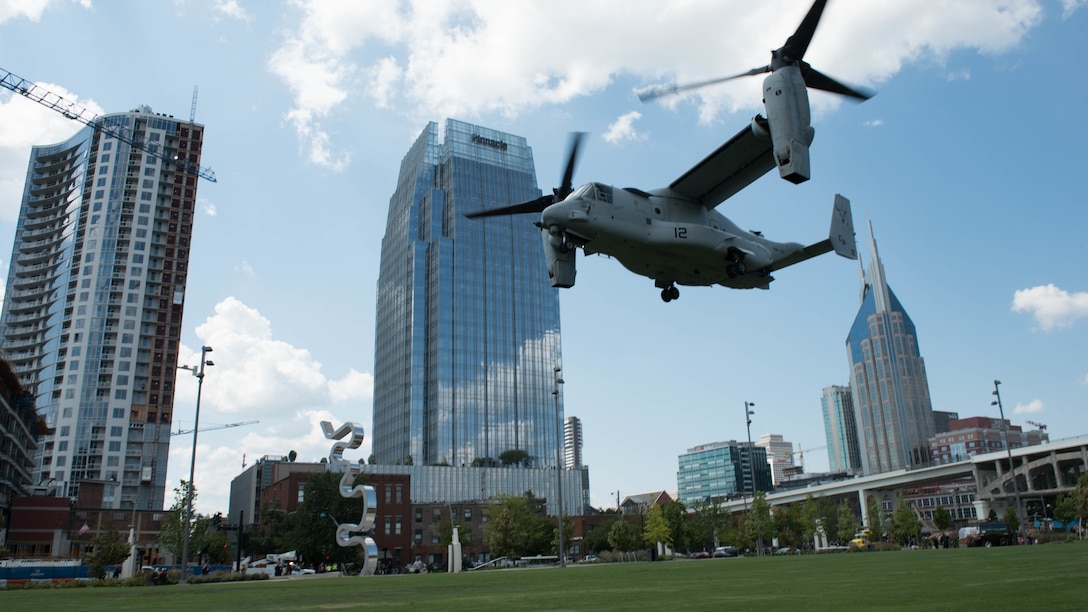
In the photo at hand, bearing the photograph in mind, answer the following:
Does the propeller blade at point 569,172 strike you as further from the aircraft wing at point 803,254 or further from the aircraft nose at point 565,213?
the aircraft wing at point 803,254

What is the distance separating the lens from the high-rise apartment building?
12356 cm

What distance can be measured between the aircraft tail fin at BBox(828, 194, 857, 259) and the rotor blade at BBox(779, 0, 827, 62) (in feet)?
26.8

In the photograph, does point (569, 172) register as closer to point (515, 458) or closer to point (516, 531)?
point (516, 531)

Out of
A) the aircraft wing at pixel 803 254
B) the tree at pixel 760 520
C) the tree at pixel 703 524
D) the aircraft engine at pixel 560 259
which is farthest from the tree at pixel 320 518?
the aircraft wing at pixel 803 254

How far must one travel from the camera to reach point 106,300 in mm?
130625

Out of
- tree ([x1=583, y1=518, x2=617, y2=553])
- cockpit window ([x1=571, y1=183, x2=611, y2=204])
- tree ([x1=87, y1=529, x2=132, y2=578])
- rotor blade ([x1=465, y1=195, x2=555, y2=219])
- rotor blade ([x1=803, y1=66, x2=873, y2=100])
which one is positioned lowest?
tree ([x1=583, y1=518, x2=617, y2=553])

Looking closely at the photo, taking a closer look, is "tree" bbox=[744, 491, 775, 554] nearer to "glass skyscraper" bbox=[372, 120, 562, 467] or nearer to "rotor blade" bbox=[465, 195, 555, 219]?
"rotor blade" bbox=[465, 195, 555, 219]

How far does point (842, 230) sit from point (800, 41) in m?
9.21

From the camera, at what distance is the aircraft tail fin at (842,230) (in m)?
28.1

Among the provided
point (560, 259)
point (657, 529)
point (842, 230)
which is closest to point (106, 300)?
point (657, 529)

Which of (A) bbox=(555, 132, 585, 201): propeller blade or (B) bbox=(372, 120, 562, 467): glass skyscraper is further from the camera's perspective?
(B) bbox=(372, 120, 562, 467): glass skyscraper

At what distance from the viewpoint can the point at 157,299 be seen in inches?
5295

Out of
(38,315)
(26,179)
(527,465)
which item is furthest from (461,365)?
(26,179)

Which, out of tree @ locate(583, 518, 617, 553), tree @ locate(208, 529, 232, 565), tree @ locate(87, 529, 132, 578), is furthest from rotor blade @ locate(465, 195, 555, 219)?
tree @ locate(583, 518, 617, 553)
